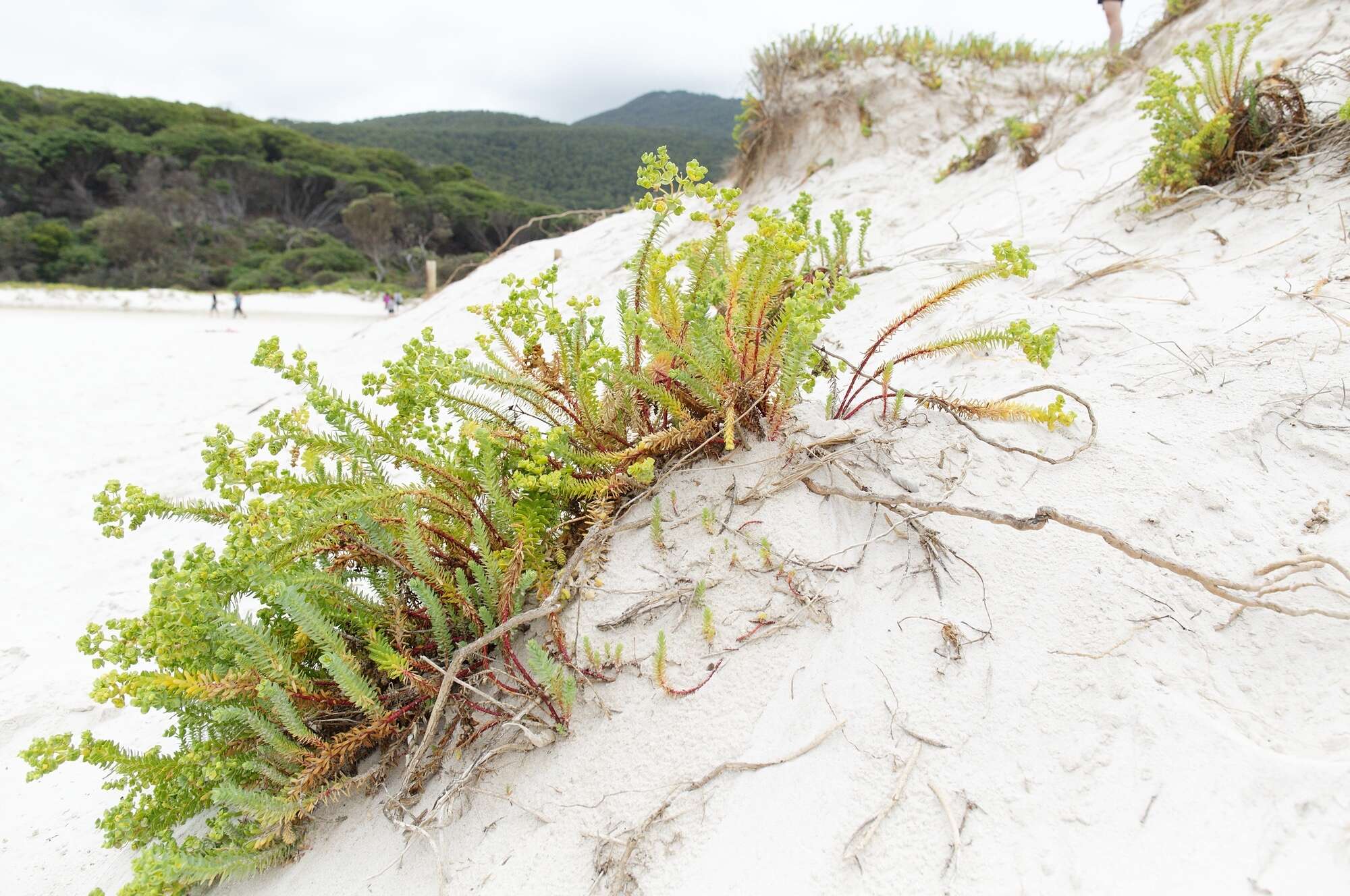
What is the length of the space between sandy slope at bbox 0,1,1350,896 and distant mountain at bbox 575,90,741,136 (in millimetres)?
96464

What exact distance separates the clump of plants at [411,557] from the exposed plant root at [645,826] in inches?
9.6

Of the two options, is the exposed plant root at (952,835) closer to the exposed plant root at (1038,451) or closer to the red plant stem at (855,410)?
the exposed plant root at (1038,451)

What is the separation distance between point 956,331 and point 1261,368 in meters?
0.98

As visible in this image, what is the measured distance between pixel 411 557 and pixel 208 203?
48.9m

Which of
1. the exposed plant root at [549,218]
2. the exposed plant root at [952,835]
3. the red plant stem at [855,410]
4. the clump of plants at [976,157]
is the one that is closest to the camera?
the exposed plant root at [952,835]

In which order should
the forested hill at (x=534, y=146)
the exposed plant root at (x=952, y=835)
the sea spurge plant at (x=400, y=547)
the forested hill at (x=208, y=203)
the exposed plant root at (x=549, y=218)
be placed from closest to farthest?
1. the exposed plant root at (x=952, y=835)
2. the sea spurge plant at (x=400, y=547)
3. the exposed plant root at (x=549, y=218)
4. the forested hill at (x=208, y=203)
5. the forested hill at (x=534, y=146)

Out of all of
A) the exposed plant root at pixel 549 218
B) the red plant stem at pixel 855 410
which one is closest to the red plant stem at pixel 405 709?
the red plant stem at pixel 855 410

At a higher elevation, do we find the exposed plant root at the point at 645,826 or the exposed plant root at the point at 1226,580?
the exposed plant root at the point at 1226,580

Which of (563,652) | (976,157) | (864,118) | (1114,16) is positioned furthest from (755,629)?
(1114,16)

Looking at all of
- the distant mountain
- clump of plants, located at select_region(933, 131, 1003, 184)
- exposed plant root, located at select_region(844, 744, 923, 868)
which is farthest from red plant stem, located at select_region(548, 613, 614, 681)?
the distant mountain

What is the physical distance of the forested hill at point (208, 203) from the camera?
32125 mm

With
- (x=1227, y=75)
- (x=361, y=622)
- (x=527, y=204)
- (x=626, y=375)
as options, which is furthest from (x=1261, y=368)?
(x=527, y=204)

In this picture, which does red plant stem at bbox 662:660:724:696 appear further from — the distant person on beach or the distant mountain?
the distant mountain

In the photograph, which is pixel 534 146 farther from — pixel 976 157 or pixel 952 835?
pixel 952 835
